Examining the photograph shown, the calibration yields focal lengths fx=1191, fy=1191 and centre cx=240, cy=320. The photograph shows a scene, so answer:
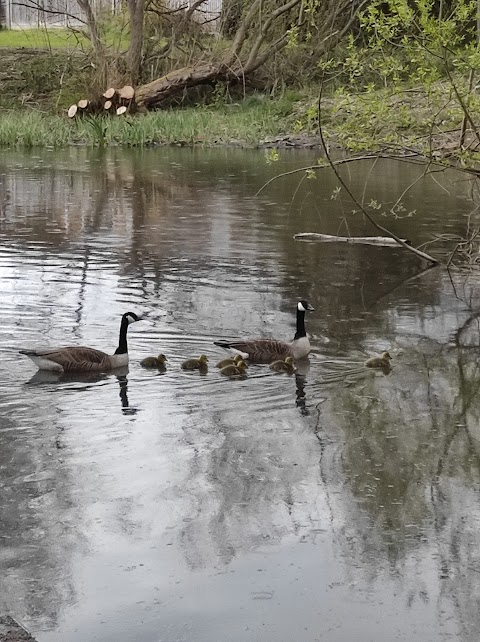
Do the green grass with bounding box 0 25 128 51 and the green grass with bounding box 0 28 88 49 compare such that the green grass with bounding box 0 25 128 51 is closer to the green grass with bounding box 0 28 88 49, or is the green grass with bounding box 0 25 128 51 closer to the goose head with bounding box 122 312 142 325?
the green grass with bounding box 0 28 88 49

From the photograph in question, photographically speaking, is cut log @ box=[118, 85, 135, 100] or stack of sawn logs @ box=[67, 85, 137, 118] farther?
cut log @ box=[118, 85, 135, 100]

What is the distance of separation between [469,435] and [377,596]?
304cm

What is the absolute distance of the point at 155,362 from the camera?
34.0ft

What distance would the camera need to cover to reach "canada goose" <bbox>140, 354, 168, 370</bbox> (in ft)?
34.0

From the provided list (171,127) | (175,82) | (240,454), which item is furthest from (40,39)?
(240,454)

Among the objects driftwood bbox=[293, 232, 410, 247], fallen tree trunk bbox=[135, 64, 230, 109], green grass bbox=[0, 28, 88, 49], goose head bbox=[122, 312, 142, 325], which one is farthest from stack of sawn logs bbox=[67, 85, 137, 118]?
goose head bbox=[122, 312, 142, 325]

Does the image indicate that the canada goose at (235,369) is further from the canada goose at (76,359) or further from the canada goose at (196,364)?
the canada goose at (76,359)

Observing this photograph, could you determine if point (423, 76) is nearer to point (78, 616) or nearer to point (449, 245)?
point (449, 245)

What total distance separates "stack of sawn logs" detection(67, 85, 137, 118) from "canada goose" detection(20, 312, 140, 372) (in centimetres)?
2773

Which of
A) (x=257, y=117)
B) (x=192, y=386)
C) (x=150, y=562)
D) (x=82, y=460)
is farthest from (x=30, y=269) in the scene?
(x=257, y=117)

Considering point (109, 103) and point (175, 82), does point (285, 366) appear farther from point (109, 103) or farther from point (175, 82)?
point (175, 82)

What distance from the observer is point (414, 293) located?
14.0 metres

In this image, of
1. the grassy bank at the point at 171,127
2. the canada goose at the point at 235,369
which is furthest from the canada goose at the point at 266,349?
the grassy bank at the point at 171,127

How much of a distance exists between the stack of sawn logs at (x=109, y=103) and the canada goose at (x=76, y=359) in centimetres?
2773
